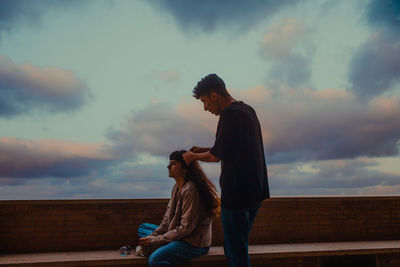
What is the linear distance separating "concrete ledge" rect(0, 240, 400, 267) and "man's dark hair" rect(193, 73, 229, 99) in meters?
2.03

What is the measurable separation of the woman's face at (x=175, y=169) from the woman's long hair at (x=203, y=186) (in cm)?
4

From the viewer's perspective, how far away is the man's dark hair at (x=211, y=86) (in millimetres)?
2963

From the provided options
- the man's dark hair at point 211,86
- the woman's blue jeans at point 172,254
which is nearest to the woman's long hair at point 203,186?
the woman's blue jeans at point 172,254

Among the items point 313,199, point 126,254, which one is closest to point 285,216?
point 313,199

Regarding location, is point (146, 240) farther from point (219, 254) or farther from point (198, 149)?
point (198, 149)

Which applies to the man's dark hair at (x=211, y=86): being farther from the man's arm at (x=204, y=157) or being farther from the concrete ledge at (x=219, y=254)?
the concrete ledge at (x=219, y=254)

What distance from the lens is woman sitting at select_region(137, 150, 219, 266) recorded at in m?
3.49

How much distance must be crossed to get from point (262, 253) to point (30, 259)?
2815mm

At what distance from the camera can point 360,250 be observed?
15.6ft

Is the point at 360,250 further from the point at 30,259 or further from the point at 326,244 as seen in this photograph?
the point at 30,259

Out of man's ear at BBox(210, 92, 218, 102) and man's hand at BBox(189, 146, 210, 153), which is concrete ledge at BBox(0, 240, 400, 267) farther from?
man's ear at BBox(210, 92, 218, 102)

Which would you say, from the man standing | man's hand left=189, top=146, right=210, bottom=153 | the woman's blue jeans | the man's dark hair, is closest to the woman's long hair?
the woman's blue jeans

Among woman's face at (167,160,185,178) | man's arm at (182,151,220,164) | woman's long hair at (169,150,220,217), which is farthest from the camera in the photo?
woman's face at (167,160,185,178)

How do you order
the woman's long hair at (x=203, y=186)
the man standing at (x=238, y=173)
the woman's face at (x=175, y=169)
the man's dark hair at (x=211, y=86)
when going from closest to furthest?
the man standing at (x=238, y=173) < the man's dark hair at (x=211, y=86) < the woman's long hair at (x=203, y=186) < the woman's face at (x=175, y=169)
